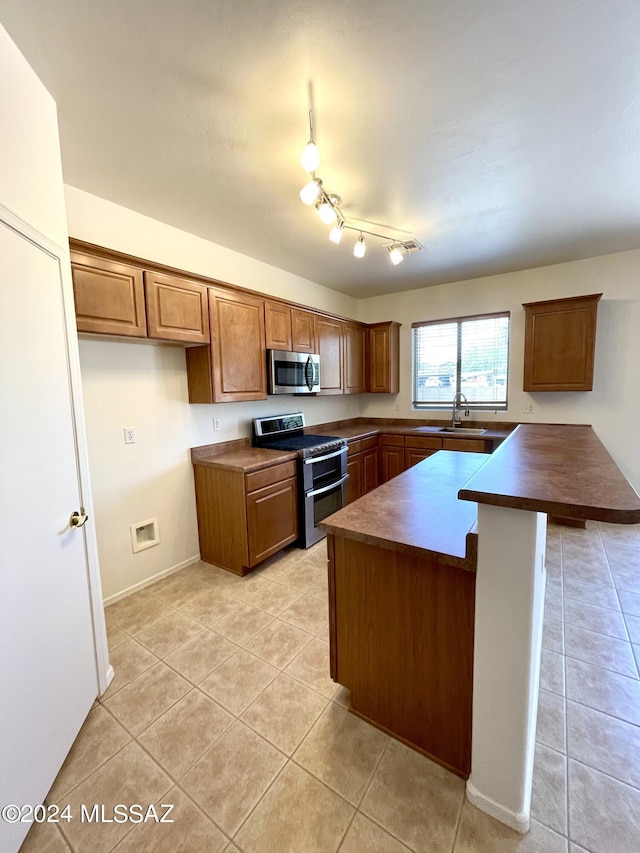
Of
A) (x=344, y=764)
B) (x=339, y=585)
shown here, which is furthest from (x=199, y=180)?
(x=344, y=764)

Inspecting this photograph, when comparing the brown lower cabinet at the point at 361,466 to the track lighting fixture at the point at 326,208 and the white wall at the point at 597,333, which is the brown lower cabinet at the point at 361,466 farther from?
the track lighting fixture at the point at 326,208

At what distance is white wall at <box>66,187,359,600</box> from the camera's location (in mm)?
2270

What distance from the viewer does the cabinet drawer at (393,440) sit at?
427cm

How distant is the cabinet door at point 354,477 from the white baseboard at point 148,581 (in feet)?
5.65

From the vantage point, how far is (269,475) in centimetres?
275

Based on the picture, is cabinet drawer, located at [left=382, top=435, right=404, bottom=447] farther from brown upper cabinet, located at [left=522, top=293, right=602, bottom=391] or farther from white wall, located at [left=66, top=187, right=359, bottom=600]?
white wall, located at [left=66, top=187, right=359, bottom=600]

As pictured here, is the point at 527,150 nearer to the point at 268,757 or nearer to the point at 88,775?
the point at 268,757

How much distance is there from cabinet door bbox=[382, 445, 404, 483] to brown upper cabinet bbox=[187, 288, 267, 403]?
2.01 metres

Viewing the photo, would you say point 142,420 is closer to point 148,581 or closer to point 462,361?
point 148,581

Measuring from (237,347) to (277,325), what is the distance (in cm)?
56

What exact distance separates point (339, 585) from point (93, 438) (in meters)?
1.88

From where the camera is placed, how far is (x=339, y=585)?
4.86 feet

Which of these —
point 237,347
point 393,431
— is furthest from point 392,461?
point 237,347

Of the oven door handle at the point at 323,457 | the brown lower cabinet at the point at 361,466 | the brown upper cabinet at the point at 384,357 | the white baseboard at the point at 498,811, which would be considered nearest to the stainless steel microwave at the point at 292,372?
the oven door handle at the point at 323,457
